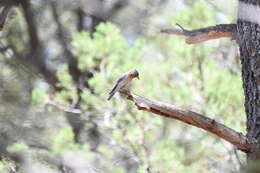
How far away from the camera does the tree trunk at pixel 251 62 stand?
72.0 inches

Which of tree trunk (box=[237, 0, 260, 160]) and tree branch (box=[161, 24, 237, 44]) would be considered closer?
tree trunk (box=[237, 0, 260, 160])

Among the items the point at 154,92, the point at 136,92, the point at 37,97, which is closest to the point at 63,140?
the point at 37,97

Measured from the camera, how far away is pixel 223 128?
1813mm

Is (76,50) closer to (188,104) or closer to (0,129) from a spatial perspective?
(188,104)

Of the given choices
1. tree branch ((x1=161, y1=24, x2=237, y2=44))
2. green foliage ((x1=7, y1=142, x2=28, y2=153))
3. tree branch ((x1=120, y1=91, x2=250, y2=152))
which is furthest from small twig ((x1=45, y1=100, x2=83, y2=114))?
tree branch ((x1=120, y1=91, x2=250, y2=152))

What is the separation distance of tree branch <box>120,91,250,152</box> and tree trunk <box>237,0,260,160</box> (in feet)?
0.15

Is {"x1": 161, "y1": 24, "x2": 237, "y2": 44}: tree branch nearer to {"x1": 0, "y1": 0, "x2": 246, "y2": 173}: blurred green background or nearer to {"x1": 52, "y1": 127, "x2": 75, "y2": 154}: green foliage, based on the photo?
{"x1": 0, "y1": 0, "x2": 246, "y2": 173}: blurred green background

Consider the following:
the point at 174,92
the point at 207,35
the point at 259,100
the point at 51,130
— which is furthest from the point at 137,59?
the point at 259,100

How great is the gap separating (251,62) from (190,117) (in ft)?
1.08

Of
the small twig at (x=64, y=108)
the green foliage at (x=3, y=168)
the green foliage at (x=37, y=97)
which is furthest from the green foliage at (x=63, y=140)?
the green foliage at (x=3, y=168)

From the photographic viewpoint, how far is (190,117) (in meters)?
1.82

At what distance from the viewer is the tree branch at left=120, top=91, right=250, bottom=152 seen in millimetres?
1790

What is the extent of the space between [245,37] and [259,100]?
26 centimetres

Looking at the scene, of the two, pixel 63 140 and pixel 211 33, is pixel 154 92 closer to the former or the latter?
pixel 63 140
